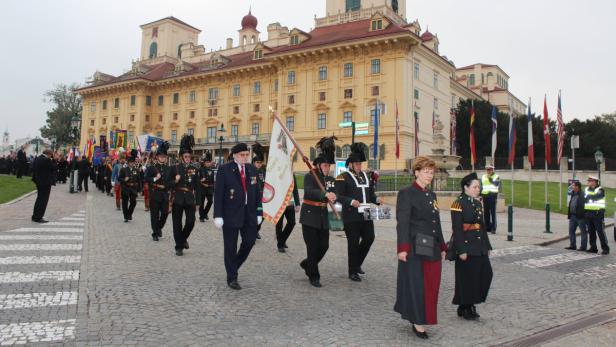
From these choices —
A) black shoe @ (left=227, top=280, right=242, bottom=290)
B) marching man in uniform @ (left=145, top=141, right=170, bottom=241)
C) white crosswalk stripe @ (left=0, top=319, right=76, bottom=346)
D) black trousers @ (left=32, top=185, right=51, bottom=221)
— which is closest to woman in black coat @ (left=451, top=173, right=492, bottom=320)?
black shoe @ (left=227, top=280, right=242, bottom=290)

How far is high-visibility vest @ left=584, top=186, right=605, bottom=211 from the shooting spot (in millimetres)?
11618

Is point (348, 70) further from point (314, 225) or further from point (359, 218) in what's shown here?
point (314, 225)

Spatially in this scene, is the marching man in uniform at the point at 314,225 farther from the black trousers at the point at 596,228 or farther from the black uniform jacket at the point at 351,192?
the black trousers at the point at 596,228

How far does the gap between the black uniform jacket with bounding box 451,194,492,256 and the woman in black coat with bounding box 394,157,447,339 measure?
0.44 metres

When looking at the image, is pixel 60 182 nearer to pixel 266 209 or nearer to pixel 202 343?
pixel 266 209

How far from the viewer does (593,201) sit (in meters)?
11.7

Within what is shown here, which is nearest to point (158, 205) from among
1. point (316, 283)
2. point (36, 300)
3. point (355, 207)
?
point (36, 300)

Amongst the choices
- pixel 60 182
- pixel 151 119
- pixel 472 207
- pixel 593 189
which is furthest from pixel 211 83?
pixel 472 207

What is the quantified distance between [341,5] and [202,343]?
60779 millimetres

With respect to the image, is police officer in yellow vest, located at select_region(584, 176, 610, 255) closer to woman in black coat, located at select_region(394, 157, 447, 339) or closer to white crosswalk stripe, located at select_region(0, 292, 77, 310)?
woman in black coat, located at select_region(394, 157, 447, 339)

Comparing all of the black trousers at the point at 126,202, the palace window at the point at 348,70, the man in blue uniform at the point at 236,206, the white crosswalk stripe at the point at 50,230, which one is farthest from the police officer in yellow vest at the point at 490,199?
the palace window at the point at 348,70

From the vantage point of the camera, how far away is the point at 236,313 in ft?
18.0

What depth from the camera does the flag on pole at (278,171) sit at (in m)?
7.32

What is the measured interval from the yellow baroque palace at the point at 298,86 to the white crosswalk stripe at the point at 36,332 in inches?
1395
